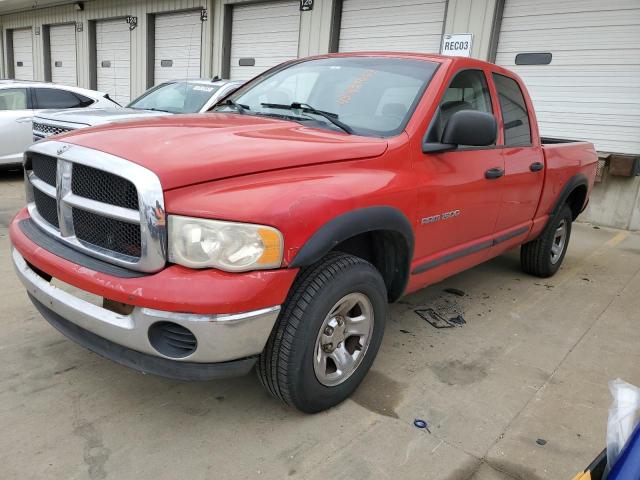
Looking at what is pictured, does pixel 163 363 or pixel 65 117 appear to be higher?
pixel 65 117

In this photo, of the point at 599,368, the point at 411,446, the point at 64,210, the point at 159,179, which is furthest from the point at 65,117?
the point at 599,368

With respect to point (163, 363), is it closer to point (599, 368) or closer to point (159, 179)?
point (159, 179)

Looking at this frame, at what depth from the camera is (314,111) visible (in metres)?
3.11

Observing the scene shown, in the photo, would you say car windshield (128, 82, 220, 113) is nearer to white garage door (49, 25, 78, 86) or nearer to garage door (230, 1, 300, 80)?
garage door (230, 1, 300, 80)

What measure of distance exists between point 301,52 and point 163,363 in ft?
33.5

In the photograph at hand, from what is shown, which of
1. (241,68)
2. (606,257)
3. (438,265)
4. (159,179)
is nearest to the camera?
(159,179)

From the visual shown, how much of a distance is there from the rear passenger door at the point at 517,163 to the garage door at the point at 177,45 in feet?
36.6

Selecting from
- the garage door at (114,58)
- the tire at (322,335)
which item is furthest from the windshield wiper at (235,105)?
the garage door at (114,58)

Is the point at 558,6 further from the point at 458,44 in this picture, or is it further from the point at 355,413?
the point at 355,413

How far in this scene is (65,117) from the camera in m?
6.38

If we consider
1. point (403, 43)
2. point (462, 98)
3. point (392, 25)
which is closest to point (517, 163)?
point (462, 98)

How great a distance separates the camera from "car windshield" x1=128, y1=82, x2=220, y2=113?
7.11 meters

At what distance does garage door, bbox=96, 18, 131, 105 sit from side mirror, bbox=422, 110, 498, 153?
1510 centimetres

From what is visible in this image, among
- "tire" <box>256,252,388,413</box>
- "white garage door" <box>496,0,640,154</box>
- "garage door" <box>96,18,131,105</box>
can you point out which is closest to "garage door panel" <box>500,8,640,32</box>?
"white garage door" <box>496,0,640,154</box>
